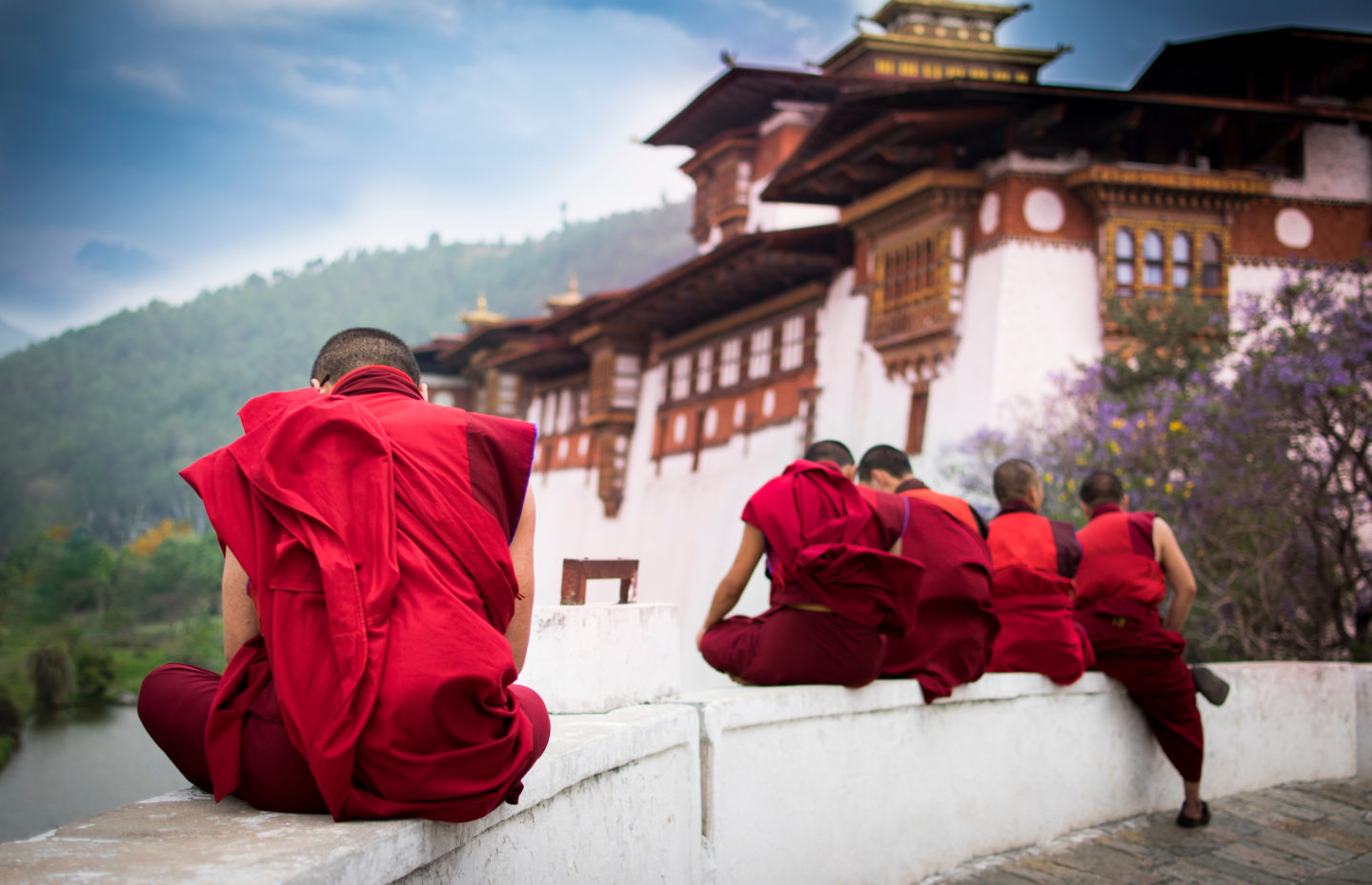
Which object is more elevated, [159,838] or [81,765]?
[159,838]

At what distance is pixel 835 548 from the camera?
3543mm

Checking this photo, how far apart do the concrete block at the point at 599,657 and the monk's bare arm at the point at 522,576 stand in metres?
0.74

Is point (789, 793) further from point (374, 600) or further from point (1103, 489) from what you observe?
point (1103, 489)

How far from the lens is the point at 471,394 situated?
30750 millimetres

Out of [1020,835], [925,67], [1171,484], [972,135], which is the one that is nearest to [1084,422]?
[1171,484]

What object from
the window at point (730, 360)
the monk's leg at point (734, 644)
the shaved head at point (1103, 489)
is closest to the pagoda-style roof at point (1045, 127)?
the window at point (730, 360)

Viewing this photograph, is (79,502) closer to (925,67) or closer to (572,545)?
(572,545)

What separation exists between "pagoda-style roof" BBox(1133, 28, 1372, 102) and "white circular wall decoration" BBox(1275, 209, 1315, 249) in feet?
5.39

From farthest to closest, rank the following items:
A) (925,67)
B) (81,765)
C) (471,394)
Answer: (471,394), (81,765), (925,67)

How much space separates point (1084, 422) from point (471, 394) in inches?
839

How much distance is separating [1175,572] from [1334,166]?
1101 centimetres

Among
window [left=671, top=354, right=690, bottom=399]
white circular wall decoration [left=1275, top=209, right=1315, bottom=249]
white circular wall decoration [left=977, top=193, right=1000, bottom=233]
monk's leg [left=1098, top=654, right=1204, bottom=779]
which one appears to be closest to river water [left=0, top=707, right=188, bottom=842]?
window [left=671, top=354, right=690, bottom=399]

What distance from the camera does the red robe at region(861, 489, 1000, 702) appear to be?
13.2 ft

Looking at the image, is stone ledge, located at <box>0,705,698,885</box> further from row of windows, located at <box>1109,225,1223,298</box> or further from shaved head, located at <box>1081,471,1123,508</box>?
row of windows, located at <box>1109,225,1223,298</box>
